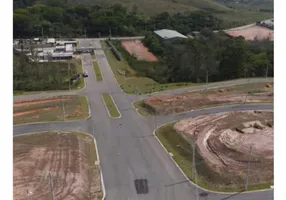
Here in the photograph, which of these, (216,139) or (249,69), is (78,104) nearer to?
(216,139)

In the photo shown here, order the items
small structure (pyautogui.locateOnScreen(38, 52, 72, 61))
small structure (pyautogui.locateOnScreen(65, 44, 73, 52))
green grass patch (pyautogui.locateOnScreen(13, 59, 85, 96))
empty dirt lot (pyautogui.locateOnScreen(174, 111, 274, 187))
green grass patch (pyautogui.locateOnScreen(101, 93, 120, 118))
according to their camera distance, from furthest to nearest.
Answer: small structure (pyautogui.locateOnScreen(65, 44, 73, 52)) < small structure (pyautogui.locateOnScreen(38, 52, 72, 61)) < green grass patch (pyautogui.locateOnScreen(13, 59, 85, 96)) < green grass patch (pyautogui.locateOnScreen(101, 93, 120, 118)) < empty dirt lot (pyautogui.locateOnScreen(174, 111, 274, 187))

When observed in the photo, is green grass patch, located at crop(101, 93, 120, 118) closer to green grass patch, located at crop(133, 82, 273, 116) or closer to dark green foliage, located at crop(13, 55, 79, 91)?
green grass patch, located at crop(133, 82, 273, 116)

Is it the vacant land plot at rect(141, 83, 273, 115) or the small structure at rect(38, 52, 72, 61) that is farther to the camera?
the small structure at rect(38, 52, 72, 61)

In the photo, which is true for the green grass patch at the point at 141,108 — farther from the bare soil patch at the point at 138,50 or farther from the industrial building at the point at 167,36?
the industrial building at the point at 167,36

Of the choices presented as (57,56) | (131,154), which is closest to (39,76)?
(57,56)

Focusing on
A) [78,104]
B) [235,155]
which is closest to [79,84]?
[78,104]

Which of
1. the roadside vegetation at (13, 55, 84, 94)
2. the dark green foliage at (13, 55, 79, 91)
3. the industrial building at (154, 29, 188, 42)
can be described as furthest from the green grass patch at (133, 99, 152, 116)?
the industrial building at (154, 29, 188, 42)
